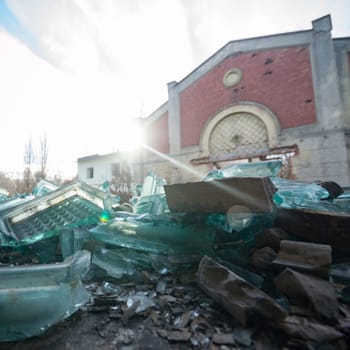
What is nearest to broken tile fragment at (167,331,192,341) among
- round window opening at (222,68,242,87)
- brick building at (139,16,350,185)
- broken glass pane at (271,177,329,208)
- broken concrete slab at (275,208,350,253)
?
broken concrete slab at (275,208,350,253)

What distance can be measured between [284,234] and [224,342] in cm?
94

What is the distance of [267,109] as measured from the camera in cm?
736

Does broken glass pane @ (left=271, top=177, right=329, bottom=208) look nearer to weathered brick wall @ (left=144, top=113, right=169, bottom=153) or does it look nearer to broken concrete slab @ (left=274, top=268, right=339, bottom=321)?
broken concrete slab @ (left=274, top=268, right=339, bottom=321)

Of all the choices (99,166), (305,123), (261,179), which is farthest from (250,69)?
(99,166)

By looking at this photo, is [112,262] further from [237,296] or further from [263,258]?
[263,258]

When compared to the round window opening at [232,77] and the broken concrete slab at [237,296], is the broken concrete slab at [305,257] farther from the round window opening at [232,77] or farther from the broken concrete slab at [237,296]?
the round window opening at [232,77]

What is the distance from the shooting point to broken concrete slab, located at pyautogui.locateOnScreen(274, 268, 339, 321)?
1.01m

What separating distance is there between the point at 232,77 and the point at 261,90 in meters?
1.44

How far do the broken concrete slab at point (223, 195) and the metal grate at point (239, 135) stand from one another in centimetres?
650

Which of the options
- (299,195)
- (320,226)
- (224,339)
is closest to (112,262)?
(224,339)

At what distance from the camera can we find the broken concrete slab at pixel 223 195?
1441 mm

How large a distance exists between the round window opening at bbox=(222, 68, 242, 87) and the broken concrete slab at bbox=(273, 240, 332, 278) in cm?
827

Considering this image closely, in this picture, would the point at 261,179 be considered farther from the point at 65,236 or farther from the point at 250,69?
the point at 250,69

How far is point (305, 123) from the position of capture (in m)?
6.76
